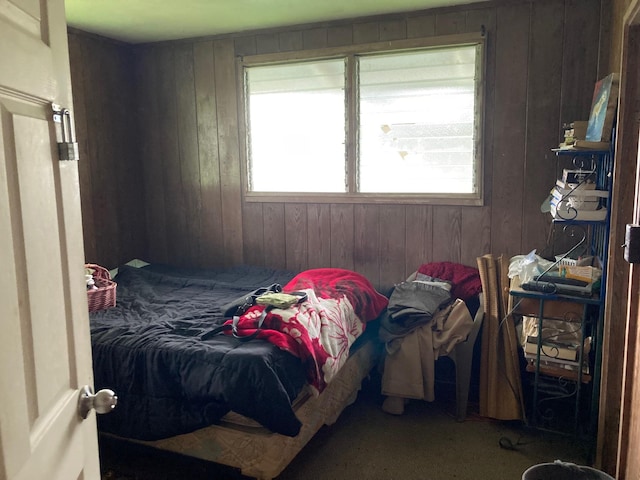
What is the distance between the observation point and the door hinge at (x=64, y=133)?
94 centimetres

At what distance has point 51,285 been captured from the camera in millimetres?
923

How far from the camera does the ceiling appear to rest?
9.99 feet

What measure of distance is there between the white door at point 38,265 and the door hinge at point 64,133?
0.04ft

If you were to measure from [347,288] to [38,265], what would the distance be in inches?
84.1

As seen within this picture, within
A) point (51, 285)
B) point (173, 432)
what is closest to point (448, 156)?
point (173, 432)

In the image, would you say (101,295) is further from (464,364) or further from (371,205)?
(464,364)

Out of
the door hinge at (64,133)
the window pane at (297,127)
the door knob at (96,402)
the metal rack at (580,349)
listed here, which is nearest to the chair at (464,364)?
the metal rack at (580,349)

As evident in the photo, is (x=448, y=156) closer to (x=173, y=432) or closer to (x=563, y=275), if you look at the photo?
(x=563, y=275)

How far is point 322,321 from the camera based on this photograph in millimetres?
2453

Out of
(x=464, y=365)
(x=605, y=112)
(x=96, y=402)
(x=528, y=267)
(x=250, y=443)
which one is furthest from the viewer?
(x=464, y=365)

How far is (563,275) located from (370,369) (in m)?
1.13

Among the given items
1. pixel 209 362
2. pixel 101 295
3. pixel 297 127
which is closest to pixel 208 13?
pixel 297 127

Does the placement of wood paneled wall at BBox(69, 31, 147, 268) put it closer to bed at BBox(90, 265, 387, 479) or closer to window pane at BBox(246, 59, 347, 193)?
window pane at BBox(246, 59, 347, 193)

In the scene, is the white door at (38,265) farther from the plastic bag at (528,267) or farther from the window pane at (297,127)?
the window pane at (297,127)
